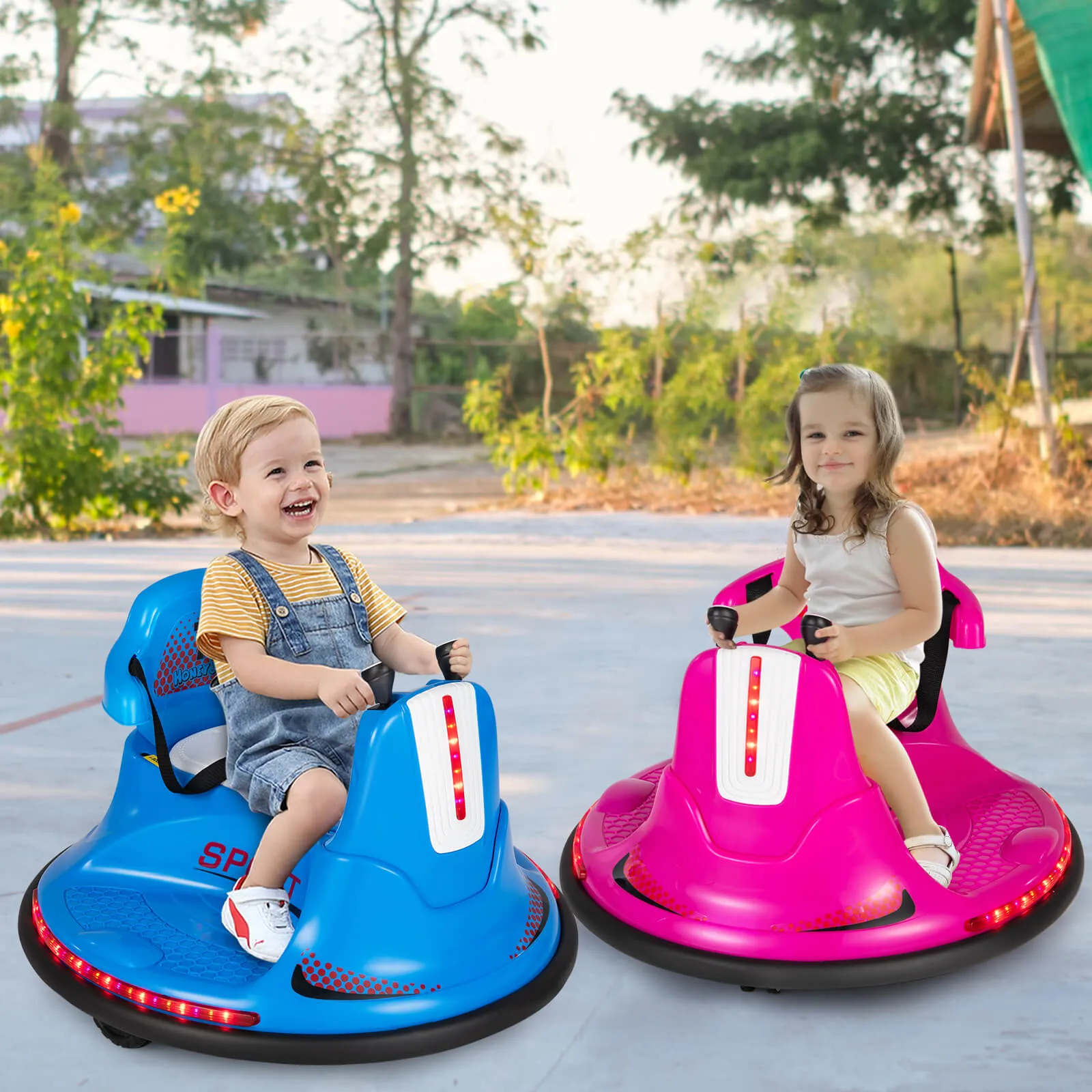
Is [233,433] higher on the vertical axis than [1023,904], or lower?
higher

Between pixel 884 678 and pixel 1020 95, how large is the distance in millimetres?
7587

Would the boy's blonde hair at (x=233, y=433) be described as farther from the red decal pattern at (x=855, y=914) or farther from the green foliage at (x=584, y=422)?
the green foliage at (x=584, y=422)

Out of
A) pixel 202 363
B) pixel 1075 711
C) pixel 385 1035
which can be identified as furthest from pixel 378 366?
pixel 385 1035

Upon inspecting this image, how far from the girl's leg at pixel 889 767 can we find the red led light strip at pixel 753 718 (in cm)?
17

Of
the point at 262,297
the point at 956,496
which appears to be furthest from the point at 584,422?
the point at 262,297

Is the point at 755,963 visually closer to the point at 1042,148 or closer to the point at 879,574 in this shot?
the point at 879,574

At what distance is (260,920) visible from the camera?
4.97 feet

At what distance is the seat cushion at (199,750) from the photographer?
183 centimetres

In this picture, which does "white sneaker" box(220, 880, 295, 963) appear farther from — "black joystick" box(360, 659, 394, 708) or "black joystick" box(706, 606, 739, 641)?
"black joystick" box(706, 606, 739, 641)

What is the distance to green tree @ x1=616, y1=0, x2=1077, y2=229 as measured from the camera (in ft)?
36.1

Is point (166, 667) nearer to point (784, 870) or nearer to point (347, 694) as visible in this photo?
point (347, 694)

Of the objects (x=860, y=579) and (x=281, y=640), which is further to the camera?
(x=860, y=579)

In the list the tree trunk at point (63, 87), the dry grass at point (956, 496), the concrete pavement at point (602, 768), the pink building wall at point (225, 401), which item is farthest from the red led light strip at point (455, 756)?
the pink building wall at point (225, 401)

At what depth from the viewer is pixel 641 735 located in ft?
9.05
